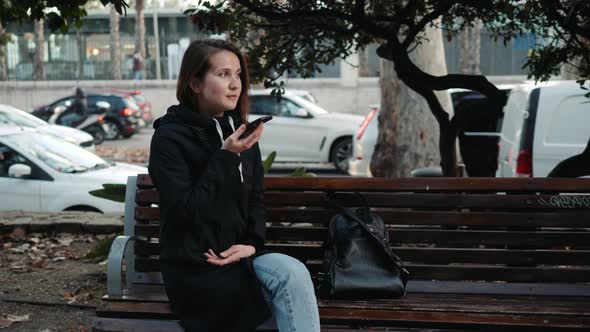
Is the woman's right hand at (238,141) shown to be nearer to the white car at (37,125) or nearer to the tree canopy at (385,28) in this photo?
the tree canopy at (385,28)

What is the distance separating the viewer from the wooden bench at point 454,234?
4.41 m

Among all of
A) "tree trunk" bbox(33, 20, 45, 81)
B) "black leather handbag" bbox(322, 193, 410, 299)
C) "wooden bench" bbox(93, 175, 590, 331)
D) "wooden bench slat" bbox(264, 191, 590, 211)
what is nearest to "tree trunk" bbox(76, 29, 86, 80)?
"tree trunk" bbox(33, 20, 45, 81)

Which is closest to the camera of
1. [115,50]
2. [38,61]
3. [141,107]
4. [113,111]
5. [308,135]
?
[308,135]

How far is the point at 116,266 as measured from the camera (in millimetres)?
4242

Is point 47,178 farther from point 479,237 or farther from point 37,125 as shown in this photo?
point 37,125

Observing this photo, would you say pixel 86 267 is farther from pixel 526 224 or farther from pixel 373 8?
pixel 526 224

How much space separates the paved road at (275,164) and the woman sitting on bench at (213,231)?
14.7 m

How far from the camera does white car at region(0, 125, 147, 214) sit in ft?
34.2

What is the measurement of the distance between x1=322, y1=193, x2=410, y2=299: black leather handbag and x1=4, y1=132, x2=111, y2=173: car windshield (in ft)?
23.5

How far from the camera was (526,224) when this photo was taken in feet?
14.7

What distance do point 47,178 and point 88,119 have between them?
57.0 feet

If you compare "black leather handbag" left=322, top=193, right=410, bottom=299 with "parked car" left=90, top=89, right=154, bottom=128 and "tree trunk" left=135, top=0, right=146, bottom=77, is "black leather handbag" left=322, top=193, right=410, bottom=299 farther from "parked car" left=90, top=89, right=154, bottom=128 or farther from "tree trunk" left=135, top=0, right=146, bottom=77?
"tree trunk" left=135, top=0, right=146, bottom=77

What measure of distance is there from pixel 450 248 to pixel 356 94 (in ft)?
102

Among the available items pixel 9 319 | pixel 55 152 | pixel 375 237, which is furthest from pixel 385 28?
pixel 55 152
